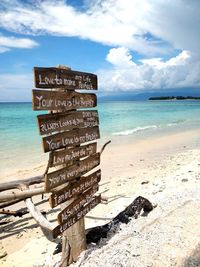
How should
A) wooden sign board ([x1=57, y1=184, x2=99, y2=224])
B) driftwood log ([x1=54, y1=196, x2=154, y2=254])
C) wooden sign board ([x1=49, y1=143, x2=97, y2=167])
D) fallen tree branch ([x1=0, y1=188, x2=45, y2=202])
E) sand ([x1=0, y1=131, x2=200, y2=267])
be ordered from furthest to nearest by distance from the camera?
fallen tree branch ([x1=0, y1=188, x2=45, y2=202]), driftwood log ([x1=54, y1=196, x2=154, y2=254]), sand ([x1=0, y1=131, x2=200, y2=267]), wooden sign board ([x1=57, y1=184, x2=99, y2=224]), wooden sign board ([x1=49, y1=143, x2=97, y2=167])

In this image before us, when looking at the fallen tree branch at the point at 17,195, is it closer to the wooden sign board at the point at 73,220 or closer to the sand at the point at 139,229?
the sand at the point at 139,229

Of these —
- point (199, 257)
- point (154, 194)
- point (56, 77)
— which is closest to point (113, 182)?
point (154, 194)

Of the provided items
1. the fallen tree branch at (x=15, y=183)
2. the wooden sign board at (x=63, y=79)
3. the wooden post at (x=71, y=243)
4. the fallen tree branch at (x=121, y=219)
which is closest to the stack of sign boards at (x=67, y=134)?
the wooden sign board at (x=63, y=79)

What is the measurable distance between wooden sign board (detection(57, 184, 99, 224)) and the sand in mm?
696

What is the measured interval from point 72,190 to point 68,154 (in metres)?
0.51

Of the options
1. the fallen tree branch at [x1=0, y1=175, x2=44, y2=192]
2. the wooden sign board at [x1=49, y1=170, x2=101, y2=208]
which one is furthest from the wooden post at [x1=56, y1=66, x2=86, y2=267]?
the fallen tree branch at [x1=0, y1=175, x2=44, y2=192]

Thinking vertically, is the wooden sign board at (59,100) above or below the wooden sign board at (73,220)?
above

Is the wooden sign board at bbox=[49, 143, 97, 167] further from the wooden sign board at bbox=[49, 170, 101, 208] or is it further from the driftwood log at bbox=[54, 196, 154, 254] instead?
the driftwood log at bbox=[54, 196, 154, 254]

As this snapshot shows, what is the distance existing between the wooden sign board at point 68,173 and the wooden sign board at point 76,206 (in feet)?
1.13

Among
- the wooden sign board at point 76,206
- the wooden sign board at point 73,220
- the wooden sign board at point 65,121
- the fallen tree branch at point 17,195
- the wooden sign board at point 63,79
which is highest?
the wooden sign board at point 63,79

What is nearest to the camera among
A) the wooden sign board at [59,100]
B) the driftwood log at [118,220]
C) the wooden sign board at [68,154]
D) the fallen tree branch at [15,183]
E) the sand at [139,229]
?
the wooden sign board at [59,100]

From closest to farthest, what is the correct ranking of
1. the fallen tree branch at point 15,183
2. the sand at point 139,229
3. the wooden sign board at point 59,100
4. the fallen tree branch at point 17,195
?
the wooden sign board at point 59,100
the sand at point 139,229
the fallen tree branch at point 17,195
the fallen tree branch at point 15,183

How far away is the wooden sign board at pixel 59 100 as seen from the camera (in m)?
3.74

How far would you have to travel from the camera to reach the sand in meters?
4.46
